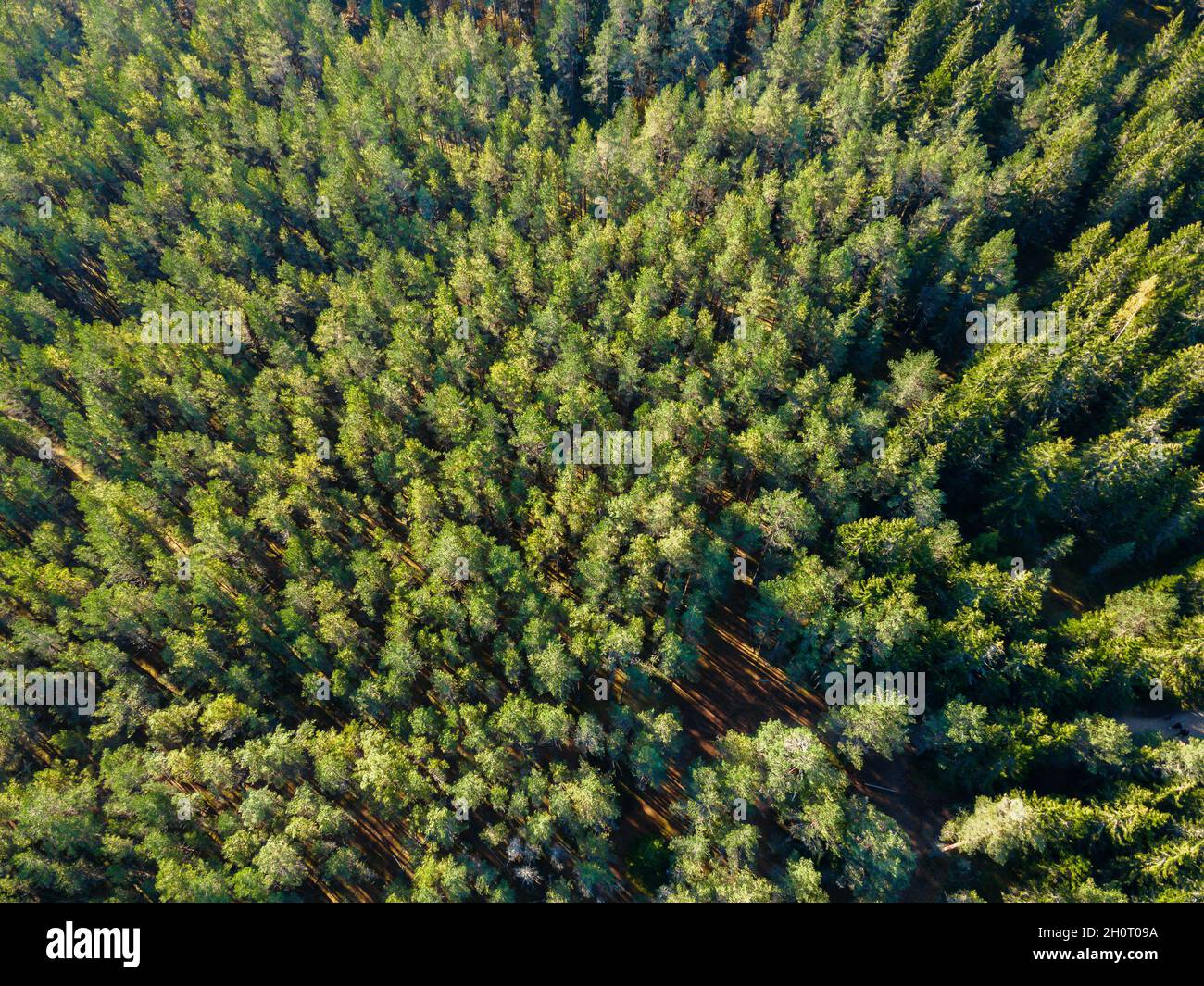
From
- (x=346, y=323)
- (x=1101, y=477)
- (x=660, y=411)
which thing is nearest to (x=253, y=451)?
(x=346, y=323)

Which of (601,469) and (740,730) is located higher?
(601,469)

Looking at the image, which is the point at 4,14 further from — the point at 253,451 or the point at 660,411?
the point at 660,411

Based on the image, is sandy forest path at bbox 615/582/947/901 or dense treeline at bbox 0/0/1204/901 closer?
dense treeline at bbox 0/0/1204/901

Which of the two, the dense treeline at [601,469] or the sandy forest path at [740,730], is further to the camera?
the sandy forest path at [740,730]

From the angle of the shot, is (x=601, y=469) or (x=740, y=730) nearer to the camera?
(x=740, y=730)
